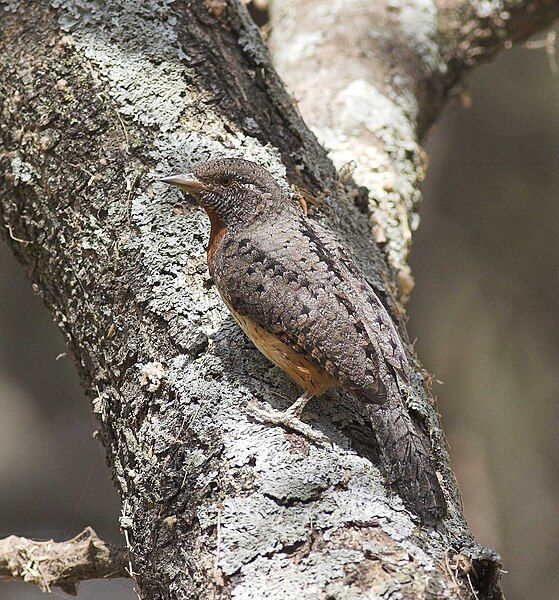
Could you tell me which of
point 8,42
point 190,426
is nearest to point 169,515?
point 190,426

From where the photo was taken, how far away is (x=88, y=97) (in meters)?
2.97

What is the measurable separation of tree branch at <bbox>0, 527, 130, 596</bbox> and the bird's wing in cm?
106

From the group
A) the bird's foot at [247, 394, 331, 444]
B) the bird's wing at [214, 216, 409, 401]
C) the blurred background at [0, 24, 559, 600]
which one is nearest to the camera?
the bird's foot at [247, 394, 331, 444]

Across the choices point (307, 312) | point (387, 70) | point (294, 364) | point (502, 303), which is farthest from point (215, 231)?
point (502, 303)

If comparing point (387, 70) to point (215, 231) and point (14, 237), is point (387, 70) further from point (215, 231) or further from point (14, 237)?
point (14, 237)

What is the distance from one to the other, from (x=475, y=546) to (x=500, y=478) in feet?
22.3

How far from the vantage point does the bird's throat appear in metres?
2.89

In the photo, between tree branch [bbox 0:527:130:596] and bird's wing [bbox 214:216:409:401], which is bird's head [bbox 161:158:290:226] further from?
tree branch [bbox 0:527:130:596]

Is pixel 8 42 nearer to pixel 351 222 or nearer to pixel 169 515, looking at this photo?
pixel 351 222

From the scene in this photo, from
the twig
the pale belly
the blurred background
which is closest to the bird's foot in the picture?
the pale belly

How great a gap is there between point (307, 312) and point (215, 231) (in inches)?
21.7

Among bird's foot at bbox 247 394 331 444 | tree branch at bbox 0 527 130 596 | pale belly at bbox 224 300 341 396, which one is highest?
pale belly at bbox 224 300 341 396

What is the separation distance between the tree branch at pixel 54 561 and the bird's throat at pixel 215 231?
111 centimetres

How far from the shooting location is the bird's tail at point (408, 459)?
2240mm
